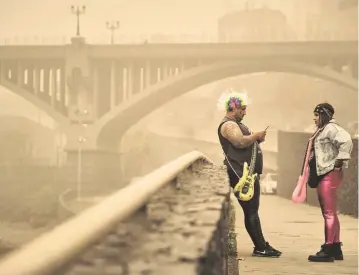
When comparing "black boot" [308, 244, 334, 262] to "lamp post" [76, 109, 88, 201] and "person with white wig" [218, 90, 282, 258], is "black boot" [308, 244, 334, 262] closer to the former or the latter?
"person with white wig" [218, 90, 282, 258]

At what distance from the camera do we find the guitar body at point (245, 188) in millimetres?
2656

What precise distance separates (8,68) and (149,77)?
3301mm

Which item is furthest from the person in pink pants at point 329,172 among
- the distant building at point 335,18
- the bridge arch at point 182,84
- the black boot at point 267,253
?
the distant building at point 335,18

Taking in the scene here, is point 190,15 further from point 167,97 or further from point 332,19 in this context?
point 332,19

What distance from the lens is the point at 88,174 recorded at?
13961 millimetres

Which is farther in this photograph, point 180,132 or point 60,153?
point 180,132

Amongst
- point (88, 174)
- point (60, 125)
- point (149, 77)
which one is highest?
point (149, 77)

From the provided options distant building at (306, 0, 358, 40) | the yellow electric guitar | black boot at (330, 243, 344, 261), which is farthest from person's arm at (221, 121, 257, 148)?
distant building at (306, 0, 358, 40)

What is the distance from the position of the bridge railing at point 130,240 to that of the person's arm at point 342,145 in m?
1.59

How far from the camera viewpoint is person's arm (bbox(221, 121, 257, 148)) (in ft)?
8.71

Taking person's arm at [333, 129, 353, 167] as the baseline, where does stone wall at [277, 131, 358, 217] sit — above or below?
below

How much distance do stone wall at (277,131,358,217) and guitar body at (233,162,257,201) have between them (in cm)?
247

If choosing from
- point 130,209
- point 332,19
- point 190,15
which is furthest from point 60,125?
point 130,209

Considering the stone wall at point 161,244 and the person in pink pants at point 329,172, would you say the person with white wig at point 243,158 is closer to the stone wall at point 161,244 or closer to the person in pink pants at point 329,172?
the person in pink pants at point 329,172
